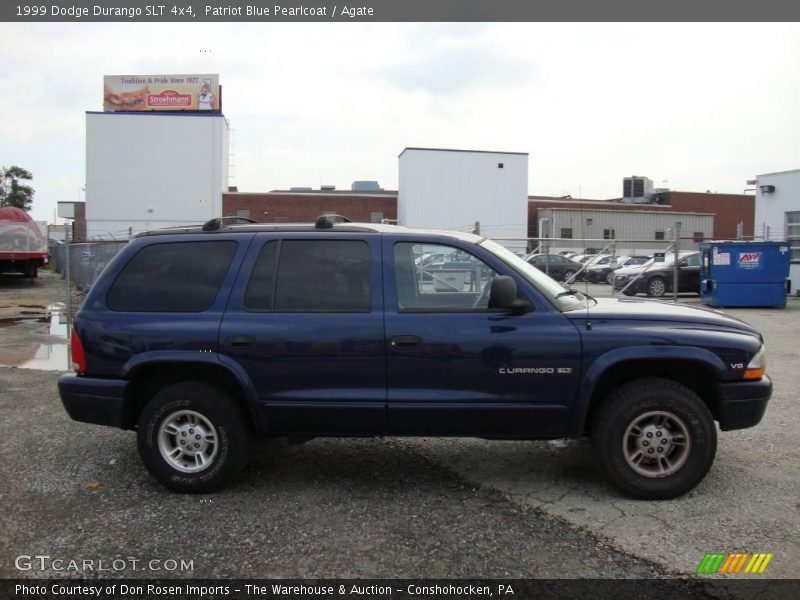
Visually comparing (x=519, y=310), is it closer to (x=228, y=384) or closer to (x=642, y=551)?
(x=642, y=551)

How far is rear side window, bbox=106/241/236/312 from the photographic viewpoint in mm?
4531

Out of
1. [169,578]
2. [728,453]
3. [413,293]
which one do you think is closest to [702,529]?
[728,453]

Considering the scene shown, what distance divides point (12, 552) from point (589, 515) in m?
3.39

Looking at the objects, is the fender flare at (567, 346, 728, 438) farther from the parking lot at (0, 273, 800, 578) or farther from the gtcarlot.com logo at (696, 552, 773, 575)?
the gtcarlot.com logo at (696, 552, 773, 575)

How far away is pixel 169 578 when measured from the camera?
3404 millimetres

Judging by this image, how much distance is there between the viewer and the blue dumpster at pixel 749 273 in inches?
628

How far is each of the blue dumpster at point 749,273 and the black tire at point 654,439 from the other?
1326cm

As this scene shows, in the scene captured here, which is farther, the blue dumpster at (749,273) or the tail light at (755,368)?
the blue dumpster at (749,273)

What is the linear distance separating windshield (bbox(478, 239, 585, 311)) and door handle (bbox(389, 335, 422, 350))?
838 mm

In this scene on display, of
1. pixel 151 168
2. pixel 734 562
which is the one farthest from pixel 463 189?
pixel 734 562

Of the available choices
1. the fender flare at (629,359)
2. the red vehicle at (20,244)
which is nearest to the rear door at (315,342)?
the fender flare at (629,359)

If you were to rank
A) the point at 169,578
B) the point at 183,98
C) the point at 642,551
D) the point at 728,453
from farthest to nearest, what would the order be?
1. the point at 183,98
2. the point at 728,453
3. the point at 642,551
4. the point at 169,578

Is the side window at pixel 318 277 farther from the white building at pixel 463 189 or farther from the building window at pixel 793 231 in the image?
the white building at pixel 463 189

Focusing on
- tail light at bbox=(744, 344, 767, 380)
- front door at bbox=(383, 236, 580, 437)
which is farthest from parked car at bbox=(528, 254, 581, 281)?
front door at bbox=(383, 236, 580, 437)
